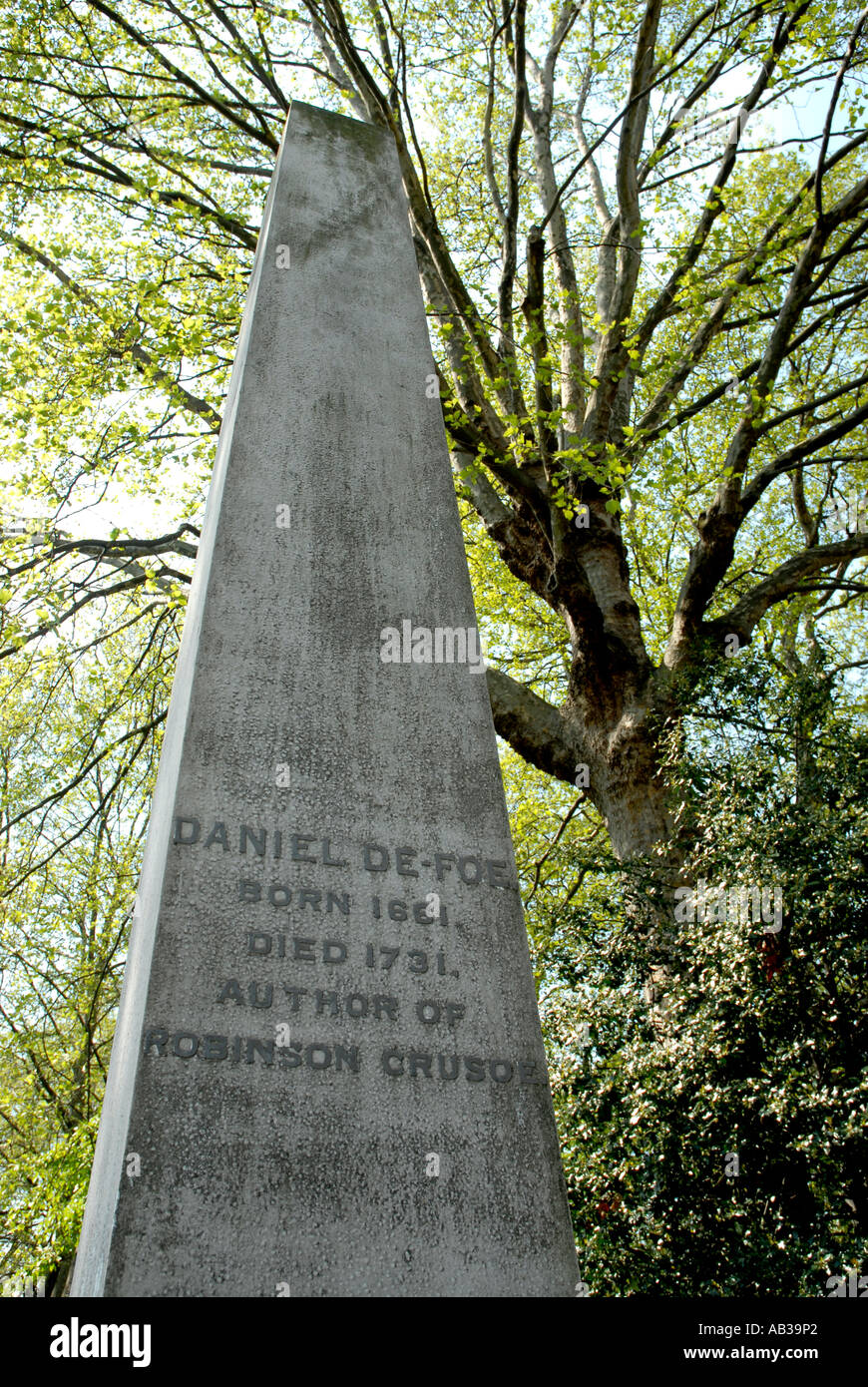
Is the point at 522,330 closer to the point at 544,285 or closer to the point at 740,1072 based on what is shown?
the point at 544,285

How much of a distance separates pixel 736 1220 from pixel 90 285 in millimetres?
12897

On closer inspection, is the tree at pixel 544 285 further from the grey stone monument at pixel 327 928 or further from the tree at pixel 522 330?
the grey stone monument at pixel 327 928

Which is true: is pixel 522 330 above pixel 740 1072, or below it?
above

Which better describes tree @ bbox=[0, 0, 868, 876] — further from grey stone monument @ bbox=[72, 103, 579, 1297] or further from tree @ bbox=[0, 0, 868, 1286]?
grey stone monument @ bbox=[72, 103, 579, 1297]

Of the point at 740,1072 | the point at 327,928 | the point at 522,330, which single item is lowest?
the point at 327,928

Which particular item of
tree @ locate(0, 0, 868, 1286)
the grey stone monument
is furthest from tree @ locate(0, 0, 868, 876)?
the grey stone monument

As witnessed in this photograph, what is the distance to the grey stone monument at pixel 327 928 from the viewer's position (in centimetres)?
257

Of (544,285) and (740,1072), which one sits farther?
(544,285)

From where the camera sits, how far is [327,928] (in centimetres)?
305

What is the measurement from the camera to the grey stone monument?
2572 millimetres

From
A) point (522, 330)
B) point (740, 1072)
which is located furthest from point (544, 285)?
point (740, 1072)

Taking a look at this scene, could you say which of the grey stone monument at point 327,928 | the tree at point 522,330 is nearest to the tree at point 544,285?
the tree at point 522,330
